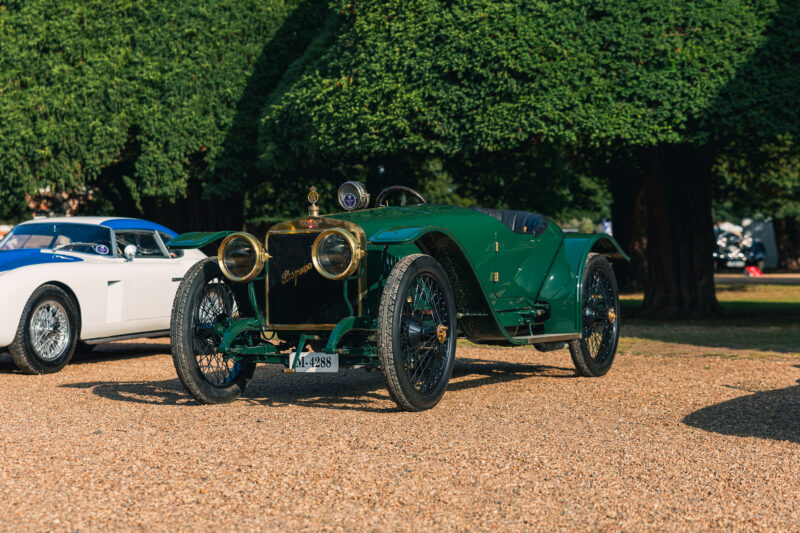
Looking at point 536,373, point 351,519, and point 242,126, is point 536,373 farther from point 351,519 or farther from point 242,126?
point 242,126

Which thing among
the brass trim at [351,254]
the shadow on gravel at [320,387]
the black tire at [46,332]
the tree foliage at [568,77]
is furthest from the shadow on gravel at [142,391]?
the tree foliage at [568,77]

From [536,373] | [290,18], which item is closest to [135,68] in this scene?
[290,18]

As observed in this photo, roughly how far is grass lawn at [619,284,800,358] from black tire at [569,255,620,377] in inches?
82.4

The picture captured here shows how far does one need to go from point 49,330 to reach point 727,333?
29.3 ft

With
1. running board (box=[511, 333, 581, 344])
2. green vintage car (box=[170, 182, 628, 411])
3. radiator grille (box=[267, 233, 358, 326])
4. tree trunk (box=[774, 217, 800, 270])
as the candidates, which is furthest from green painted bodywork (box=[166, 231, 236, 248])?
tree trunk (box=[774, 217, 800, 270])

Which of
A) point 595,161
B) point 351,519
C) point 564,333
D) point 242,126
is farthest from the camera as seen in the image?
point 595,161

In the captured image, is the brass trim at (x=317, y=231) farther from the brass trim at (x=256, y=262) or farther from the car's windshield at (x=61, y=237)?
the car's windshield at (x=61, y=237)

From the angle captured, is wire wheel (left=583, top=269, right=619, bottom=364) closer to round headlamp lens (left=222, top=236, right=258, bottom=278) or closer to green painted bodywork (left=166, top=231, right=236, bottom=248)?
round headlamp lens (left=222, top=236, right=258, bottom=278)

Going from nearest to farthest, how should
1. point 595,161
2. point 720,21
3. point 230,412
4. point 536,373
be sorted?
point 230,412
point 536,373
point 720,21
point 595,161

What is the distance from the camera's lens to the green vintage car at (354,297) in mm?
5938

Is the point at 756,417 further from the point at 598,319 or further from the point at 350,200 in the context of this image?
the point at 350,200

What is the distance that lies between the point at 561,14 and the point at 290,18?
21.2 ft

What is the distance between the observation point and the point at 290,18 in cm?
1786

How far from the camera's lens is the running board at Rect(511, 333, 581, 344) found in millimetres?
7094
